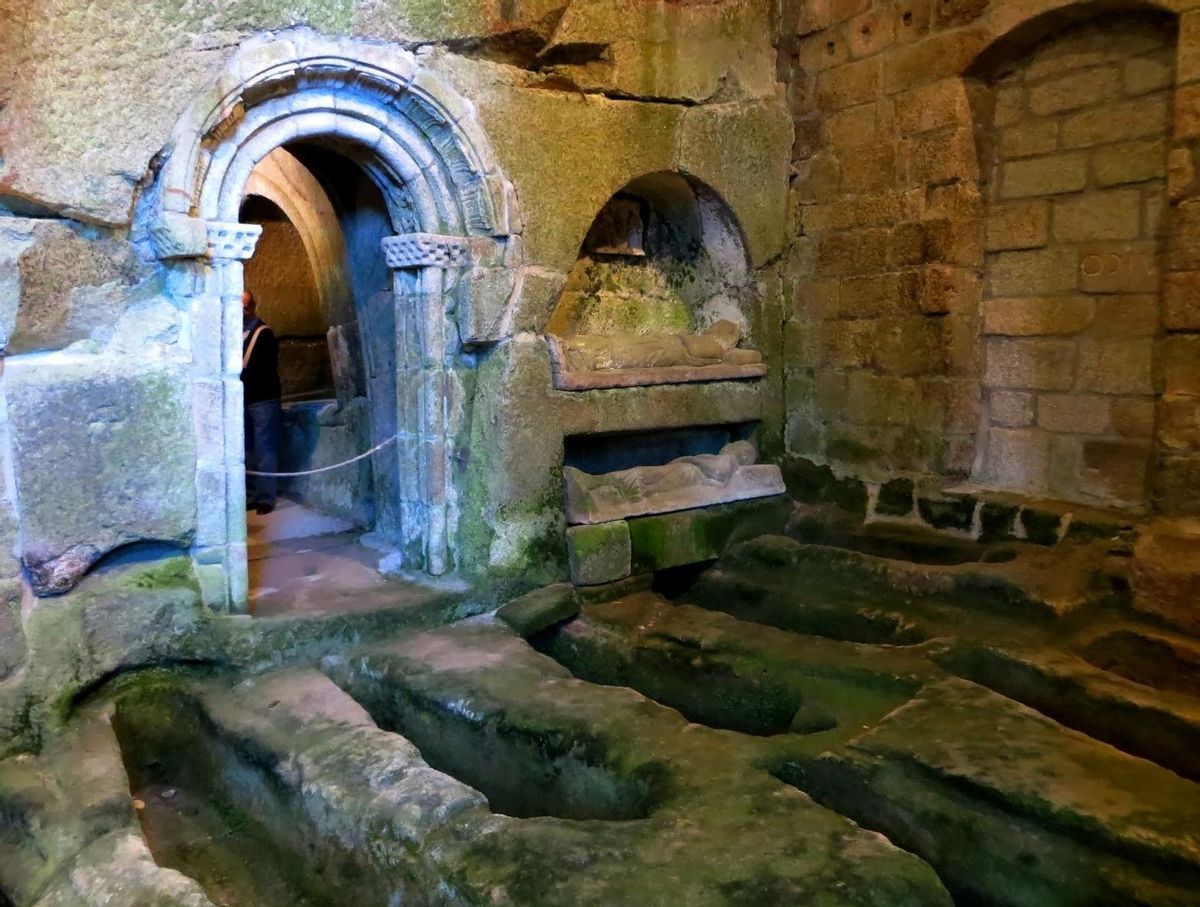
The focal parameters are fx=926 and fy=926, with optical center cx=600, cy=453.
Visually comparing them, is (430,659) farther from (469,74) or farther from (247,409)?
(247,409)

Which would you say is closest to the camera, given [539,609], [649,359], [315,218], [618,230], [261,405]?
[539,609]

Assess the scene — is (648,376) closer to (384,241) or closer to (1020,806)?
(384,241)

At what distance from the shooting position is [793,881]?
215 centimetres

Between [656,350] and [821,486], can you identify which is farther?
[821,486]

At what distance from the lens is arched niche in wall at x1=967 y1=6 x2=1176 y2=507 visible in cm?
400

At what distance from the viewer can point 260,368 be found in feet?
20.5

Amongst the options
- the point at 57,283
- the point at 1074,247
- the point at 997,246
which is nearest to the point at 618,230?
the point at 997,246

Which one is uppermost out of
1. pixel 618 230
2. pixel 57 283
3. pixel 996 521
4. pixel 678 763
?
pixel 618 230

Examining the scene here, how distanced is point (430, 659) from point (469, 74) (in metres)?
2.53

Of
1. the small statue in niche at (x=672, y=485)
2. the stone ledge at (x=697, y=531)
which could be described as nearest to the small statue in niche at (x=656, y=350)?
the small statue in niche at (x=672, y=485)

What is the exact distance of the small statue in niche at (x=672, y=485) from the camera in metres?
4.54

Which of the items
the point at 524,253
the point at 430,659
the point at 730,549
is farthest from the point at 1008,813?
the point at 524,253

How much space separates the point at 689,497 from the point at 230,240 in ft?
8.16

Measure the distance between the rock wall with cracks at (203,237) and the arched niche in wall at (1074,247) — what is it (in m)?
1.58
